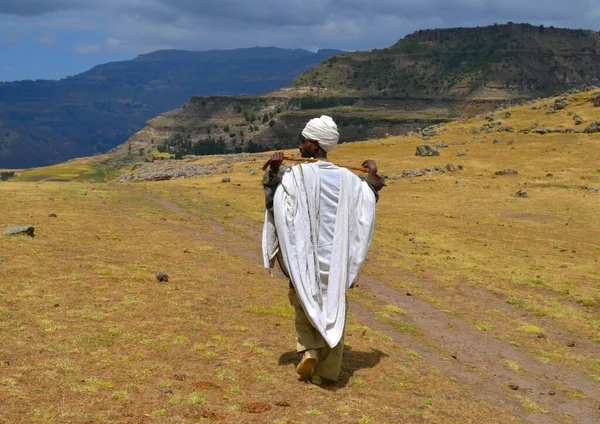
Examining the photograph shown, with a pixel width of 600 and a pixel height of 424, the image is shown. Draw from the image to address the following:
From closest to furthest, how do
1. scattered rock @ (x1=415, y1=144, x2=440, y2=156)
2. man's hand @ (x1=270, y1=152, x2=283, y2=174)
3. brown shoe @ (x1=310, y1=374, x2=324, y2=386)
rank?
man's hand @ (x1=270, y1=152, x2=283, y2=174), brown shoe @ (x1=310, y1=374, x2=324, y2=386), scattered rock @ (x1=415, y1=144, x2=440, y2=156)

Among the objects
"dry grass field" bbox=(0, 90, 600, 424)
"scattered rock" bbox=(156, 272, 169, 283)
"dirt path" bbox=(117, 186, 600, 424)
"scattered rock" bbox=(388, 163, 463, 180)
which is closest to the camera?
"dry grass field" bbox=(0, 90, 600, 424)

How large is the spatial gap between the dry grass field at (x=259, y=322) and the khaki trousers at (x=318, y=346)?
35 cm

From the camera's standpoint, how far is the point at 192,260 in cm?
2430

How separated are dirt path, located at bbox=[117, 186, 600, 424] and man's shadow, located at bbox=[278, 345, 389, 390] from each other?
65.7 inches

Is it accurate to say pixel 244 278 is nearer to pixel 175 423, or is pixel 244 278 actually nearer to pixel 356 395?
pixel 356 395

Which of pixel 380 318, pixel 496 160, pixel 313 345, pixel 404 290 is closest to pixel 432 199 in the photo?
pixel 496 160

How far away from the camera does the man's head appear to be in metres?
11.9

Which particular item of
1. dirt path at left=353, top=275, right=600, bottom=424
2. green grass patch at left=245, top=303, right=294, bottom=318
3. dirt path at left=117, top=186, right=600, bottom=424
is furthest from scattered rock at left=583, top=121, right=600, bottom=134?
green grass patch at left=245, top=303, right=294, bottom=318

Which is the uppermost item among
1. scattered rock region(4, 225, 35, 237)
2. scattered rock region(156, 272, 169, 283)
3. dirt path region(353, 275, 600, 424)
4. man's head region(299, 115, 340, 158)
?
man's head region(299, 115, 340, 158)

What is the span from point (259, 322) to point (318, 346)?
514cm

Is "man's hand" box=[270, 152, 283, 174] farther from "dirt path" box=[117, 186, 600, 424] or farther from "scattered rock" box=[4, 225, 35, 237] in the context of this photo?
"scattered rock" box=[4, 225, 35, 237]

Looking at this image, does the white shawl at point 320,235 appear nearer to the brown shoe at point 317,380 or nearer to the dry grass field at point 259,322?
the brown shoe at point 317,380

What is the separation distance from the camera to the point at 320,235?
11.7m

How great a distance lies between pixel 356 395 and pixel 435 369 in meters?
3.37
